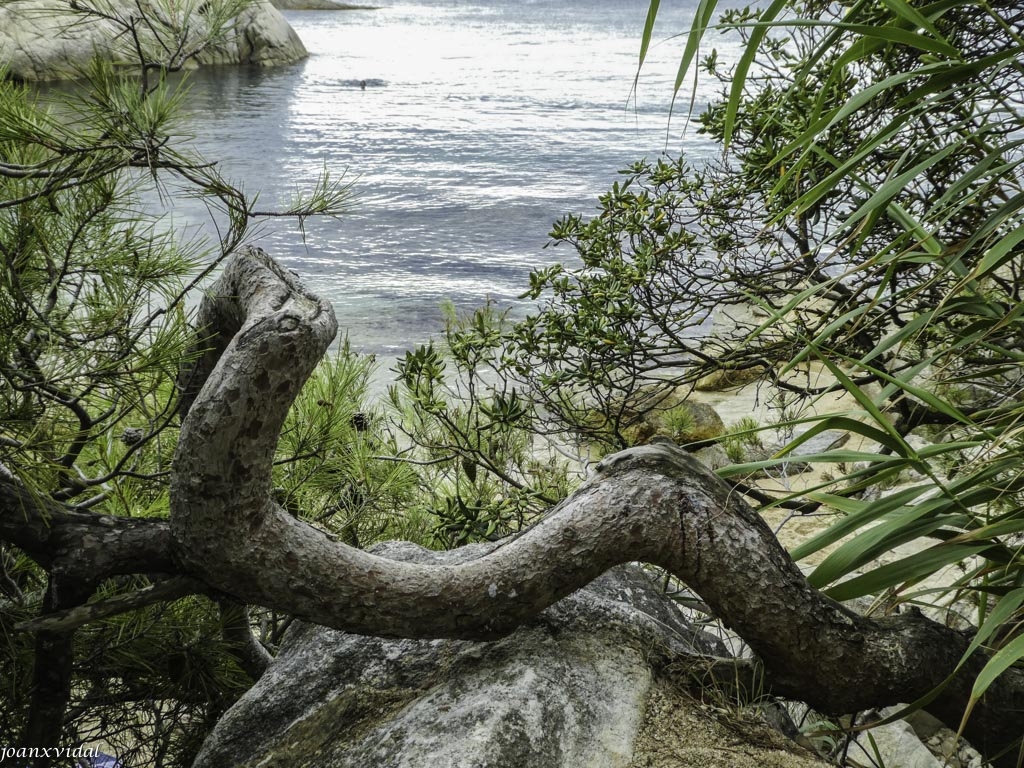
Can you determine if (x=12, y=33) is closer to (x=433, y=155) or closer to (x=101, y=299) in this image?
(x=433, y=155)

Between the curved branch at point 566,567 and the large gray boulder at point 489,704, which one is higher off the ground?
the curved branch at point 566,567

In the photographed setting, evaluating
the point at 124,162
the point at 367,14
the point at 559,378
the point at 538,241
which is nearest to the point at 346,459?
the point at 559,378

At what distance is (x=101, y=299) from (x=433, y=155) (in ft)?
42.8

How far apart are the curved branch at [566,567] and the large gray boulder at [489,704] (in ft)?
0.39

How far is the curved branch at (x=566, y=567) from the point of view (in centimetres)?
157

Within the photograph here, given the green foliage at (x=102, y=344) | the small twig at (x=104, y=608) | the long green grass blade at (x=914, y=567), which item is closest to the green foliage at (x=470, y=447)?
the green foliage at (x=102, y=344)

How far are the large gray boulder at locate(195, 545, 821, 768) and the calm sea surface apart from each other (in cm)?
124

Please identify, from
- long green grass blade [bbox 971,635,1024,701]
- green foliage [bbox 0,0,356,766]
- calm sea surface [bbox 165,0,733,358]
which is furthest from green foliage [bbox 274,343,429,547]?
long green grass blade [bbox 971,635,1024,701]

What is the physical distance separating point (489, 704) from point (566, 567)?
296mm

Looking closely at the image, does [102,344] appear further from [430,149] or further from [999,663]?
[430,149]

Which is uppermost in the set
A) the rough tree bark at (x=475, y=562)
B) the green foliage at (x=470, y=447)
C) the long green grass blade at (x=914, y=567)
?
the long green grass blade at (x=914, y=567)

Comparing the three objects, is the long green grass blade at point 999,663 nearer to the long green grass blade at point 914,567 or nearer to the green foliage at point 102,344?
the long green grass blade at point 914,567

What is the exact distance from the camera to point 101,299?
1.91m

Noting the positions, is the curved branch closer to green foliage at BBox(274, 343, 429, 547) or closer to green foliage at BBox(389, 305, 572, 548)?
green foliage at BBox(274, 343, 429, 547)
